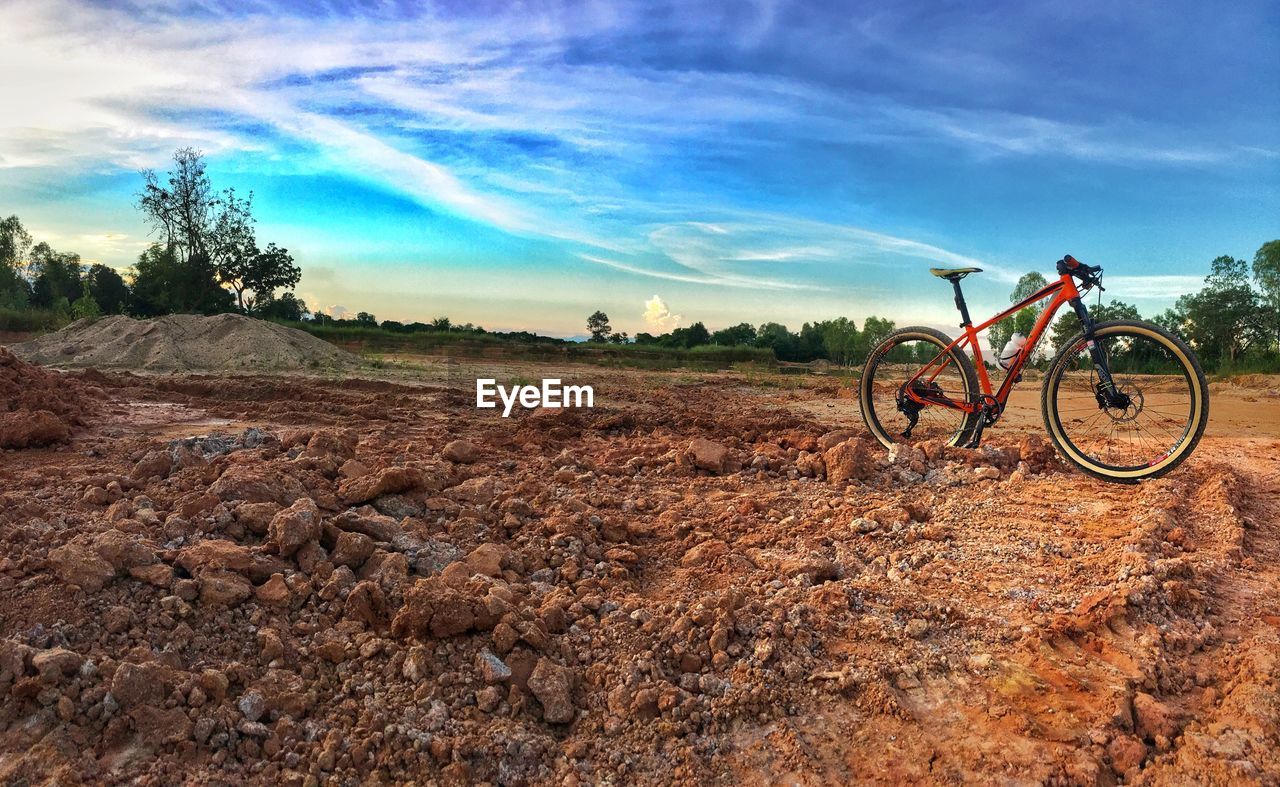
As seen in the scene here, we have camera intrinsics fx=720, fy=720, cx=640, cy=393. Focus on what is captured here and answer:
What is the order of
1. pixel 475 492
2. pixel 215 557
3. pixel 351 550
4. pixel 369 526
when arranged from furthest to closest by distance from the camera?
pixel 475 492, pixel 369 526, pixel 351 550, pixel 215 557

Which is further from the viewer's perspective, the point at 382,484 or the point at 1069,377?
the point at 1069,377

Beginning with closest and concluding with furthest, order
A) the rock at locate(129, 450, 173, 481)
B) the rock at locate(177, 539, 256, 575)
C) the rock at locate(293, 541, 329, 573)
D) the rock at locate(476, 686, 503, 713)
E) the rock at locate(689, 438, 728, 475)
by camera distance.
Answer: the rock at locate(476, 686, 503, 713)
the rock at locate(177, 539, 256, 575)
the rock at locate(293, 541, 329, 573)
the rock at locate(129, 450, 173, 481)
the rock at locate(689, 438, 728, 475)

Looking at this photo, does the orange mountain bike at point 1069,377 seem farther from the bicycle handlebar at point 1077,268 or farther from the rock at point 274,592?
the rock at point 274,592

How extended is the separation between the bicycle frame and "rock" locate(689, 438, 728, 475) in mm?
1951

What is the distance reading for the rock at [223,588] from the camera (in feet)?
9.04

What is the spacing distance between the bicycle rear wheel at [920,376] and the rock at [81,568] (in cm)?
529

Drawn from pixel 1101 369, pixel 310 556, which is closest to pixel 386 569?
pixel 310 556

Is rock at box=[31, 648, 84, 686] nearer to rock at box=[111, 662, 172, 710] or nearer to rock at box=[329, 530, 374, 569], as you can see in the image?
rock at box=[111, 662, 172, 710]

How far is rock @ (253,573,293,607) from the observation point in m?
2.82

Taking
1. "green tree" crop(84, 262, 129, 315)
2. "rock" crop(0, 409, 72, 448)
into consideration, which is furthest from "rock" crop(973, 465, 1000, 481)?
"green tree" crop(84, 262, 129, 315)

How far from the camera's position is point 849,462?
4961 millimetres

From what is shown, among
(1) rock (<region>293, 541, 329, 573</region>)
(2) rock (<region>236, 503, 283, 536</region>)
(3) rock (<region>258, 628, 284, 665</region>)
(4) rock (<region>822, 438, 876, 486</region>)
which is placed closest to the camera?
(3) rock (<region>258, 628, 284, 665</region>)

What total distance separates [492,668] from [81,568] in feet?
5.47

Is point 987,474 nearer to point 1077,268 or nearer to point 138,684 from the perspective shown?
point 1077,268
